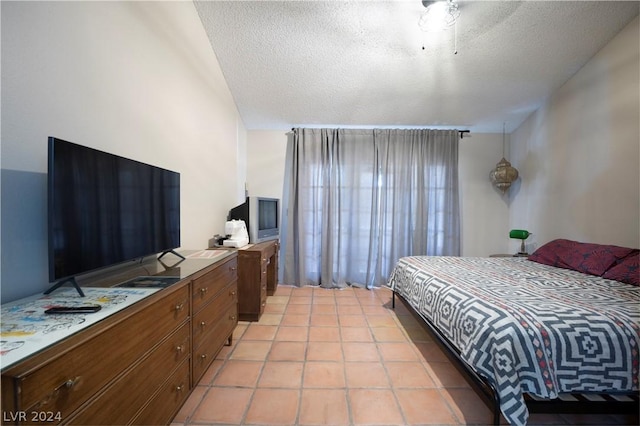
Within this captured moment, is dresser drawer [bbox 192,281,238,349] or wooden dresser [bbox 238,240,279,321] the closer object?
dresser drawer [bbox 192,281,238,349]

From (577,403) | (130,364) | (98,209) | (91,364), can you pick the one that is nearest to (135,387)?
(130,364)

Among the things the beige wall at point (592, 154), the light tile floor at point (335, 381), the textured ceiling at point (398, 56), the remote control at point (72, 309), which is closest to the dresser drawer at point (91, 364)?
the remote control at point (72, 309)

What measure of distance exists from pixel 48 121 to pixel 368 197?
328 cm

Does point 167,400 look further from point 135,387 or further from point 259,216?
point 259,216

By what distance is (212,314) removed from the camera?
5.21 feet

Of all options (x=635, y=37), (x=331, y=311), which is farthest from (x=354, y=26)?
(x=331, y=311)

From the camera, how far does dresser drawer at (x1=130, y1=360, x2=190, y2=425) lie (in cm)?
99

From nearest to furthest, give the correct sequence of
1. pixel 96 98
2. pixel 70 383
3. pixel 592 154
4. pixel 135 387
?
pixel 70 383
pixel 135 387
pixel 96 98
pixel 592 154

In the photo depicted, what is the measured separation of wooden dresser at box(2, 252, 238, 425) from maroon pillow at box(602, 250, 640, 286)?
120 inches

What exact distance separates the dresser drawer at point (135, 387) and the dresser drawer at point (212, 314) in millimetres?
126

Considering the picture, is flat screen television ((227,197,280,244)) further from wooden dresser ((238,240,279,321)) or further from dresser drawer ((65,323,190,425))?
dresser drawer ((65,323,190,425))

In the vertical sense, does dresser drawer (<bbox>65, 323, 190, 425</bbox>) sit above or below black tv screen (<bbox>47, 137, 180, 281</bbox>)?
below

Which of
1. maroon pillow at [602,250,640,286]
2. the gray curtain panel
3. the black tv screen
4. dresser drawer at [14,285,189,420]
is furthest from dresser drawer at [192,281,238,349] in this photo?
maroon pillow at [602,250,640,286]

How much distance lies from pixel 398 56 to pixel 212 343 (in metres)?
3.04
